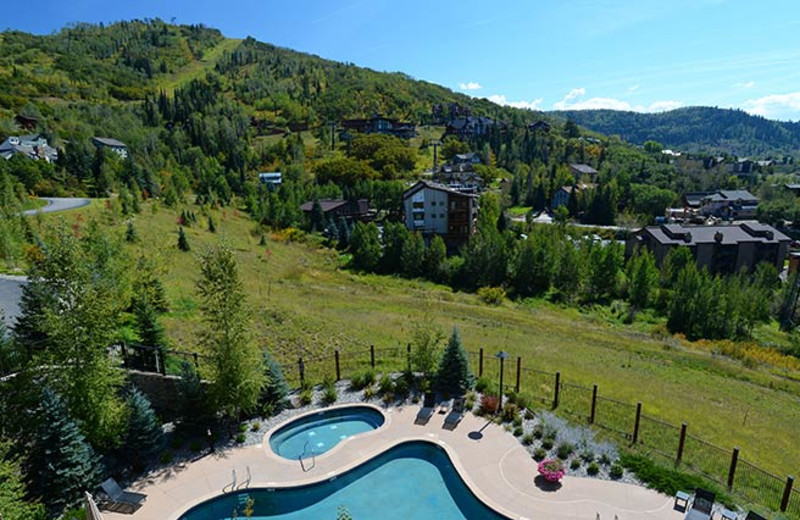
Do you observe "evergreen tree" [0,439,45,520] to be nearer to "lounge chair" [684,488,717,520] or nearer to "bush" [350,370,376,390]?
"bush" [350,370,376,390]

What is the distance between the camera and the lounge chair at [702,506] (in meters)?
10.9

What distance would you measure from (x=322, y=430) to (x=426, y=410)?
4.10m

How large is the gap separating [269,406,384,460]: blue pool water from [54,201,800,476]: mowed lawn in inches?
203

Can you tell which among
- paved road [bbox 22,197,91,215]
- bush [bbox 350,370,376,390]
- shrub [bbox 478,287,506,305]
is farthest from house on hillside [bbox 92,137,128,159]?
bush [bbox 350,370,376,390]

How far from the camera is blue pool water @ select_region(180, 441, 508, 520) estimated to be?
12289mm

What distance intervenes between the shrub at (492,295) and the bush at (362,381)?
908 inches

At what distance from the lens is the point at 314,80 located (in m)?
154

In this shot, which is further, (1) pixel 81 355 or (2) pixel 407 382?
(2) pixel 407 382

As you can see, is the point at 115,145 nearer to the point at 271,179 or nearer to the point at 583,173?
the point at 271,179

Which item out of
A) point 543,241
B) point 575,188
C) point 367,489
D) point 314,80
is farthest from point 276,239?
point 314,80

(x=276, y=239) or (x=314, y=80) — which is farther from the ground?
(x=314, y=80)

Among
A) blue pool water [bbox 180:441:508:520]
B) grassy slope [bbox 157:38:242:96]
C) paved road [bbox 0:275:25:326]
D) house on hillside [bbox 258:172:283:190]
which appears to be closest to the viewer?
blue pool water [bbox 180:441:508:520]

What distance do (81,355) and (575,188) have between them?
86.4 meters

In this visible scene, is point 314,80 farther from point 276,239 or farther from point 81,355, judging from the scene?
point 81,355
